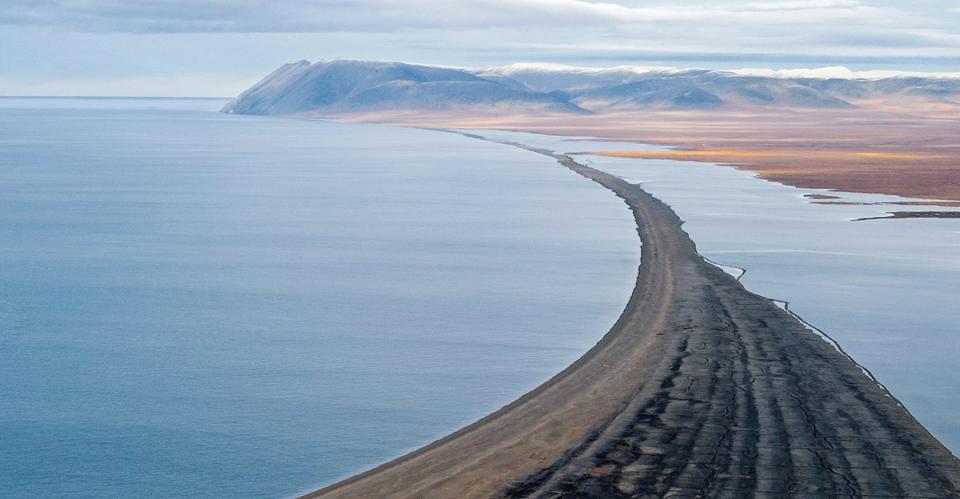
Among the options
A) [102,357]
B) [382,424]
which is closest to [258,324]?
[102,357]

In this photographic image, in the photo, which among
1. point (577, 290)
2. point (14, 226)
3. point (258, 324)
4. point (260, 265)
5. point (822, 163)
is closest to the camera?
point (258, 324)

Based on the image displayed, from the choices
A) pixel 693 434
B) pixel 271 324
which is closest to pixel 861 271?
pixel 271 324

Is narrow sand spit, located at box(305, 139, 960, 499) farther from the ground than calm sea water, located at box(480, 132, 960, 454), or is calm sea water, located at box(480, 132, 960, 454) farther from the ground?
calm sea water, located at box(480, 132, 960, 454)

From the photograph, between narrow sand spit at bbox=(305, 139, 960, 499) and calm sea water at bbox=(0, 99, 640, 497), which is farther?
calm sea water at bbox=(0, 99, 640, 497)

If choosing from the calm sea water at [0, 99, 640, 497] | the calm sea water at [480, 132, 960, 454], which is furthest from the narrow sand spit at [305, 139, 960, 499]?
the calm sea water at [480, 132, 960, 454]

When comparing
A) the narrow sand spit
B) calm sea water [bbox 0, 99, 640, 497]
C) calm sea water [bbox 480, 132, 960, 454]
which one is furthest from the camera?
calm sea water [bbox 480, 132, 960, 454]

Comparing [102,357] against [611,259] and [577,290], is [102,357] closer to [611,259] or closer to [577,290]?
[577,290]

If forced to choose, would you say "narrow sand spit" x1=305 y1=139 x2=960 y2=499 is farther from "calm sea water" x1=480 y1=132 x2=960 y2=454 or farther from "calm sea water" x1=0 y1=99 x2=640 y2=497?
"calm sea water" x1=480 y1=132 x2=960 y2=454

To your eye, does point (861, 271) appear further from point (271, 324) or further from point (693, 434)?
point (693, 434)
